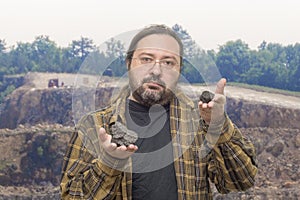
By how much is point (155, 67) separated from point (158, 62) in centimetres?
→ 3

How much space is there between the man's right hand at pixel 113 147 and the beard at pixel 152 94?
0.33 m

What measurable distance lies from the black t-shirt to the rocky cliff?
36.5ft

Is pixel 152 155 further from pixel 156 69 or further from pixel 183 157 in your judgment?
pixel 156 69

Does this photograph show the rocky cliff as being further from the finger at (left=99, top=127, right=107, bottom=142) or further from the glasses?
the finger at (left=99, top=127, right=107, bottom=142)

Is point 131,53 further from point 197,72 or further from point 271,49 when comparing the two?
point 271,49

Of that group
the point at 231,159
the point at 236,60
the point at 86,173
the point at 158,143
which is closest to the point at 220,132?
the point at 231,159

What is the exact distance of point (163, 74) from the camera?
2.13 meters

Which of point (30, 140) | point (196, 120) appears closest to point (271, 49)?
point (30, 140)

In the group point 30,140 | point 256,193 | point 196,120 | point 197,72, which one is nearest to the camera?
point 197,72

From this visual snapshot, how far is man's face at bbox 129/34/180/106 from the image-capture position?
84.1 inches

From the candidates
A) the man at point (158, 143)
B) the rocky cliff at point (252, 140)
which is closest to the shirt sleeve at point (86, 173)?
the man at point (158, 143)

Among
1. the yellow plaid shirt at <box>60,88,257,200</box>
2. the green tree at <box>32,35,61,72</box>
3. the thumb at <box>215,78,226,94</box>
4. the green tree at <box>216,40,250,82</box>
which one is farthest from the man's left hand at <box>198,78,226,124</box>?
the green tree at <box>32,35,61,72</box>

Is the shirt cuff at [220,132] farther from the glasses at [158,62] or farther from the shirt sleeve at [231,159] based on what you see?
the glasses at [158,62]

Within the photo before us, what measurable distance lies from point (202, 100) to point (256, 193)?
12923 millimetres
